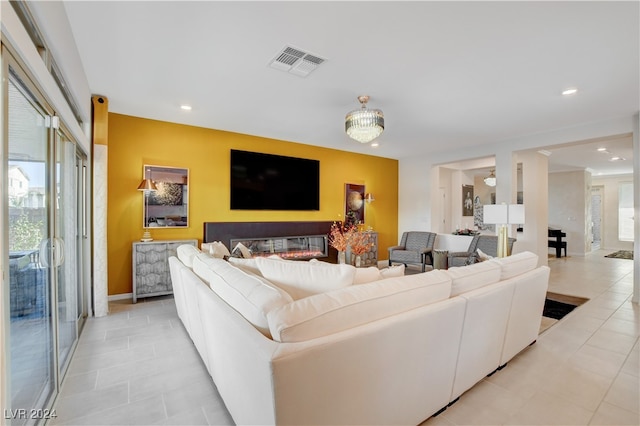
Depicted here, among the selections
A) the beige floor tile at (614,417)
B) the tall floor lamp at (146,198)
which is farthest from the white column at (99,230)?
the beige floor tile at (614,417)

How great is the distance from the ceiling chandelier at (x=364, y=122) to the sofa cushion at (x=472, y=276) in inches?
75.7

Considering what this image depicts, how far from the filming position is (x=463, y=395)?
6.63ft

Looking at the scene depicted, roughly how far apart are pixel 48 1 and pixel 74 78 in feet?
3.26

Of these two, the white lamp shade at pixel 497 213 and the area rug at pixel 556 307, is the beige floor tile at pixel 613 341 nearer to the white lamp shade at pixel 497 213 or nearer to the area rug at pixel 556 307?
the area rug at pixel 556 307

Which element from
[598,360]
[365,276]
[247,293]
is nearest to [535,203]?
[598,360]

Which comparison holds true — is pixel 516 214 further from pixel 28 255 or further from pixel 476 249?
pixel 28 255

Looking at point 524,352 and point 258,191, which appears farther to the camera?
point 258,191

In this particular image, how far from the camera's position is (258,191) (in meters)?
5.46

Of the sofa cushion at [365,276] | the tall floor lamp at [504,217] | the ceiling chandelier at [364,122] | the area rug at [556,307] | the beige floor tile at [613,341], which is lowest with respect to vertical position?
the beige floor tile at [613,341]

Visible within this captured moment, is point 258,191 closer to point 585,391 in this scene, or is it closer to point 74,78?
point 74,78

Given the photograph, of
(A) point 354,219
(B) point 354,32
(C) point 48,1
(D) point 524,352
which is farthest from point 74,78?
(A) point 354,219

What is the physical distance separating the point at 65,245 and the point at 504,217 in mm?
4572

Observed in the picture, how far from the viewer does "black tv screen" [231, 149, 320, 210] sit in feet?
17.2

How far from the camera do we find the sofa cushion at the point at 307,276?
1696 millimetres
